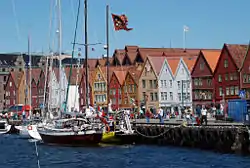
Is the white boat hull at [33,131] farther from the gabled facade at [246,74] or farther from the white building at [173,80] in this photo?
the white building at [173,80]

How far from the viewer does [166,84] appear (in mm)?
106312

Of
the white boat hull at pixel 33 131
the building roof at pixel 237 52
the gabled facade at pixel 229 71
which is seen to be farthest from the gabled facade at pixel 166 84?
the white boat hull at pixel 33 131

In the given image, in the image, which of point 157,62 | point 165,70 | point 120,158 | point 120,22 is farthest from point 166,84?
point 120,158

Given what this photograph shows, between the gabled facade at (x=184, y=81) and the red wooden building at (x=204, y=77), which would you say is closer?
the red wooden building at (x=204, y=77)

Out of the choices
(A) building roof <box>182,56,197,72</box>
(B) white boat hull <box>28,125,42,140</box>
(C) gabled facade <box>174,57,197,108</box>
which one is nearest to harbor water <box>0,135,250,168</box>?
(B) white boat hull <box>28,125,42,140</box>

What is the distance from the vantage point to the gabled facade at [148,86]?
10731 cm

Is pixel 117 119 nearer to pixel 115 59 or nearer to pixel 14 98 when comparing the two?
pixel 115 59

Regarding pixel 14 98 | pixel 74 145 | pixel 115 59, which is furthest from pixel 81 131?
pixel 14 98

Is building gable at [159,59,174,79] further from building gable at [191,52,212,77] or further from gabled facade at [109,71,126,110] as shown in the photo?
gabled facade at [109,71,126,110]

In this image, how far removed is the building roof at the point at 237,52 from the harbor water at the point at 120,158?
4059 centimetres

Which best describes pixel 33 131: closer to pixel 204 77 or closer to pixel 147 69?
pixel 204 77

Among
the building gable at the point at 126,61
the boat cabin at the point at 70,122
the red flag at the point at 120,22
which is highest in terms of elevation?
the building gable at the point at 126,61

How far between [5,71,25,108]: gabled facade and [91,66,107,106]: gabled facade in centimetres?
3454

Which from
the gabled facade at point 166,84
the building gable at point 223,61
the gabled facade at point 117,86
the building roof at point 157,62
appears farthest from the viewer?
the gabled facade at point 117,86
